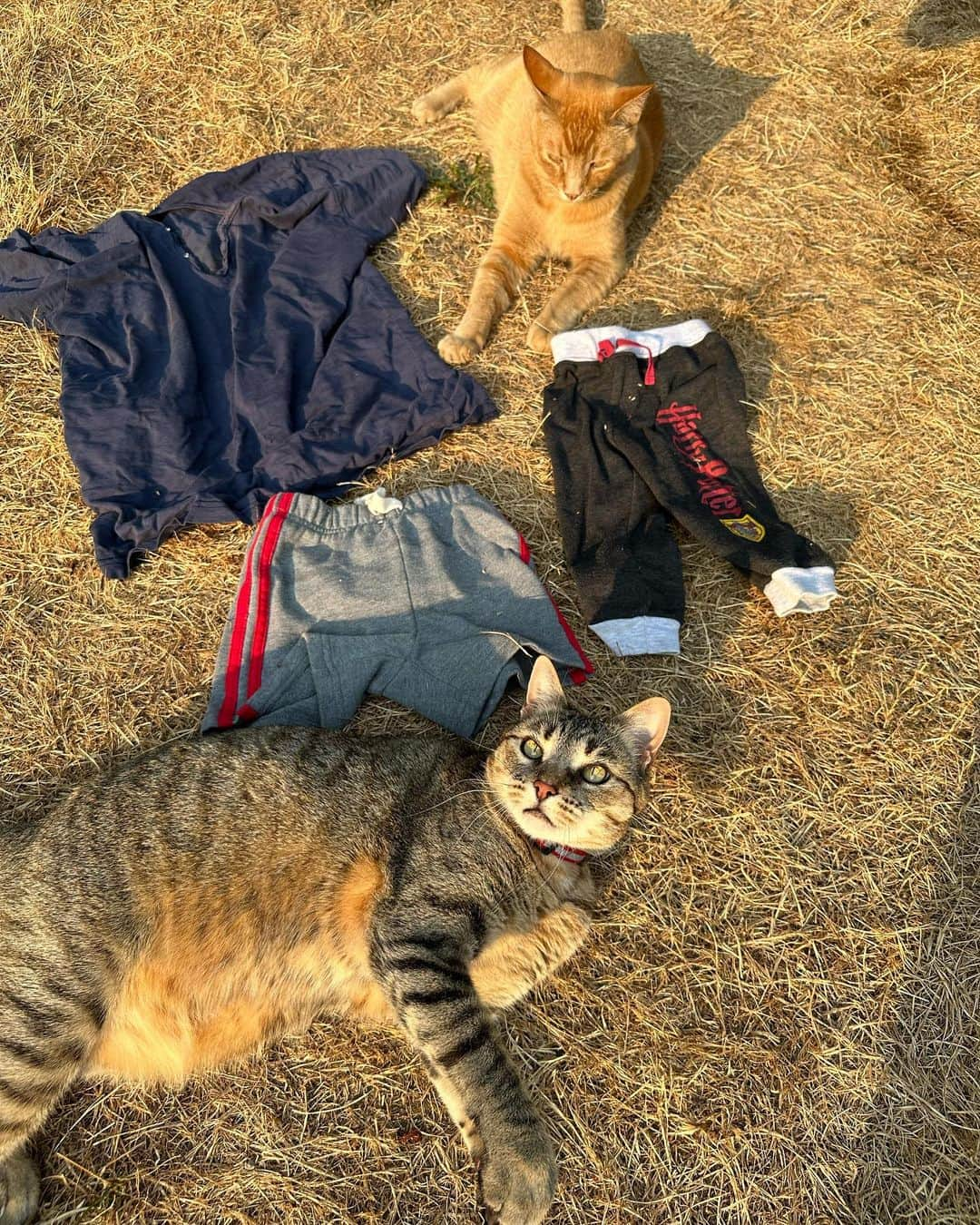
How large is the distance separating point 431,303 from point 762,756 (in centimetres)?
330

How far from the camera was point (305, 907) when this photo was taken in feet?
9.57

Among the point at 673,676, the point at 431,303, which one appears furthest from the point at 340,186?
the point at 673,676

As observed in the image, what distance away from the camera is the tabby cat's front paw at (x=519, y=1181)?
2715 mm

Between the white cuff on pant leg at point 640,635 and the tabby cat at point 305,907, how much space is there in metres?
0.73

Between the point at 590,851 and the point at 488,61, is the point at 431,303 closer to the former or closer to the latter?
the point at 488,61

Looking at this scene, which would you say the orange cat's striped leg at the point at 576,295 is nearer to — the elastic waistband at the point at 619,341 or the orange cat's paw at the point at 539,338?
the orange cat's paw at the point at 539,338

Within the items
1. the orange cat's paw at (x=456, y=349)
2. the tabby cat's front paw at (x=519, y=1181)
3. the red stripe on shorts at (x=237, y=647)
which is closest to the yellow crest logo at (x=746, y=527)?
the orange cat's paw at (x=456, y=349)

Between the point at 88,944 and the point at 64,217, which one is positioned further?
the point at 64,217

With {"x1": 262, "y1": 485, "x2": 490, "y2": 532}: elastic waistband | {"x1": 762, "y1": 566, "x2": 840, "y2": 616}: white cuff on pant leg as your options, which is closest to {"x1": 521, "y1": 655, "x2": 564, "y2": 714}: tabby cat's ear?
{"x1": 262, "y1": 485, "x2": 490, "y2": 532}: elastic waistband

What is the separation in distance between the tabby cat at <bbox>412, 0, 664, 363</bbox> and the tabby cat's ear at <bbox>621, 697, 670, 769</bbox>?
8.18 ft

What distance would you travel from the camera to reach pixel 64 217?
5125 mm

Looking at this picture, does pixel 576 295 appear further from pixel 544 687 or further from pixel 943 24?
pixel 943 24

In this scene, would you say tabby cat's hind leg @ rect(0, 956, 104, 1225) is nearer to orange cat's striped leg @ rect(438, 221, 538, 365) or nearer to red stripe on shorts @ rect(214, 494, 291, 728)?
red stripe on shorts @ rect(214, 494, 291, 728)

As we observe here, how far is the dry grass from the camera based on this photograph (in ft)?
9.93
